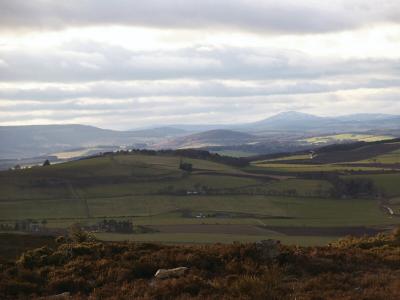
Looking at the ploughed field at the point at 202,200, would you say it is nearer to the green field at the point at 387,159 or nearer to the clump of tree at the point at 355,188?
the clump of tree at the point at 355,188

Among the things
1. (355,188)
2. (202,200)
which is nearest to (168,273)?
(202,200)

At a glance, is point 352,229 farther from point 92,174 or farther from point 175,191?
point 92,174

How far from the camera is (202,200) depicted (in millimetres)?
111875

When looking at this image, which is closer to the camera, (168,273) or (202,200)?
(168,273)

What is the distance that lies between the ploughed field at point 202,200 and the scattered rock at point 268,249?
47.7 meters

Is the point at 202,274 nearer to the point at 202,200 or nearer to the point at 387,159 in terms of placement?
the point at 202,200

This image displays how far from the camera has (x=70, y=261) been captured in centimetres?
2031

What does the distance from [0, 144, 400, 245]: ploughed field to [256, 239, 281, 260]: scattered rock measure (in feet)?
157

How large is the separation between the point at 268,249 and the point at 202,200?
300ft

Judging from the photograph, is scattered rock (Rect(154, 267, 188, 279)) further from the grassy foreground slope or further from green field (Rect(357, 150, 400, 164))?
green field (Rect(357, 150, 400, 164))

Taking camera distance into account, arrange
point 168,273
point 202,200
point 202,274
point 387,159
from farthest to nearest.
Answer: point 387,159 < point 202,200 < point 202,274 < point 168,273

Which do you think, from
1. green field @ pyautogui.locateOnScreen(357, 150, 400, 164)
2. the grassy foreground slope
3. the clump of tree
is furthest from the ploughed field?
the grassy foreground slope

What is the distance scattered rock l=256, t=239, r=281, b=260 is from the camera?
66.1ft

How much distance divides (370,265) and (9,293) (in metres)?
14.0
